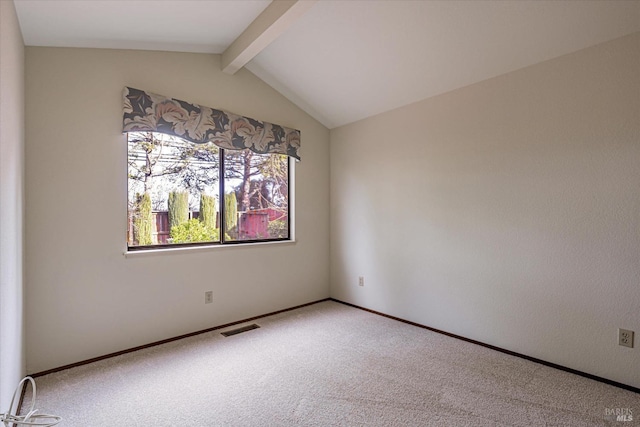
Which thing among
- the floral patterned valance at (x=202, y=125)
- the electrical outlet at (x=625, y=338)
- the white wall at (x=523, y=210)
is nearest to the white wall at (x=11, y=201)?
the floral patterned valance at (x=202, y=125)

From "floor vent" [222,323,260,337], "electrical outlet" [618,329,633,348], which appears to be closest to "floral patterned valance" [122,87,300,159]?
"floor vent" [222,323,260,337]

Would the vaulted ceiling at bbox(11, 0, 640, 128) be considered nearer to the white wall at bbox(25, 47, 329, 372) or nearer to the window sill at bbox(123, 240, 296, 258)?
the white wall at bbox(25, 47, 329, 372)

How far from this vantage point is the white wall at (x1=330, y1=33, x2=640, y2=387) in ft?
6.87

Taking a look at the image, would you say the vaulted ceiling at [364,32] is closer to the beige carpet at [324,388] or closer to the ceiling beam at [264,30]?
the ceiling beam at [264,30]

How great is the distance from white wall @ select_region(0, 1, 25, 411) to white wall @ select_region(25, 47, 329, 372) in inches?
Result: 7.5

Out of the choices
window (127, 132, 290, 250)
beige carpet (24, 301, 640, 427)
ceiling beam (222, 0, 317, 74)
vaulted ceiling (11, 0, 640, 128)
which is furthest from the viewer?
window (127, 132, 290, 250)

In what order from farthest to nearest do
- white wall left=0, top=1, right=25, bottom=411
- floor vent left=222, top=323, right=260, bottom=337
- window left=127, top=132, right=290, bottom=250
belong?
floor vent left=222, top=323, right=260, bottom=337 → window left=127, top=132, right=290, bottom=250 → white wall left=0, top=1, right=25, bottom=411

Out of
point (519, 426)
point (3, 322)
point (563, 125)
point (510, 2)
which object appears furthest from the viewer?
point (563, 125)

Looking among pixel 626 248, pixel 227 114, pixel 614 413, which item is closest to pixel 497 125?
pixel 626 248

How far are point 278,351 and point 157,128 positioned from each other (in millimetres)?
2123

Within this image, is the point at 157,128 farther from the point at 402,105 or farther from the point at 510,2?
the point at 510,2

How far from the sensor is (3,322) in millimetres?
1485

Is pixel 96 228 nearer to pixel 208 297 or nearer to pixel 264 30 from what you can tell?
pixel 208 297

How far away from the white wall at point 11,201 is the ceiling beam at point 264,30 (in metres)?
1.45
